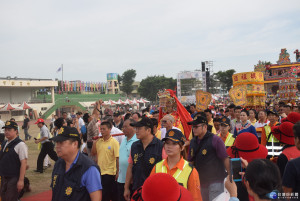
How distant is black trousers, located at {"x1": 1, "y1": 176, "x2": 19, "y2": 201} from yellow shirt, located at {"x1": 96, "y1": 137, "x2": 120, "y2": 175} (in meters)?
1.39

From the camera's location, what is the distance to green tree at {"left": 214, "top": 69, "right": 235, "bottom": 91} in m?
61.2

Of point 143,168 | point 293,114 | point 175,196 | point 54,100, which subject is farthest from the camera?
point 54,100

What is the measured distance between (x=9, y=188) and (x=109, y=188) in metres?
1.62

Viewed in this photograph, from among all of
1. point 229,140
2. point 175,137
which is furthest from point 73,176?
point 229,140

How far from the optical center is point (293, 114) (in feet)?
14.5

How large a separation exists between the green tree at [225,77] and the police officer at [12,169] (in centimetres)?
5969

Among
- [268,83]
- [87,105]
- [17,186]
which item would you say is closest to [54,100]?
[87,105]

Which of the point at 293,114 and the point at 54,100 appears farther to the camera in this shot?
the point at 54,100

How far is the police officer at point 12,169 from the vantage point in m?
4.61

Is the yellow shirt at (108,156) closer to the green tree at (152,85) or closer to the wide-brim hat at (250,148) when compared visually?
the wide-brim hat at (250,148)

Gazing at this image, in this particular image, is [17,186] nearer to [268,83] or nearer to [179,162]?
[179,162]

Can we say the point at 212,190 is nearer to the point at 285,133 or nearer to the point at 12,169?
the point at 285,133

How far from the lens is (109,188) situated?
198 inches

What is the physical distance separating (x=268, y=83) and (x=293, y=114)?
140 ft
